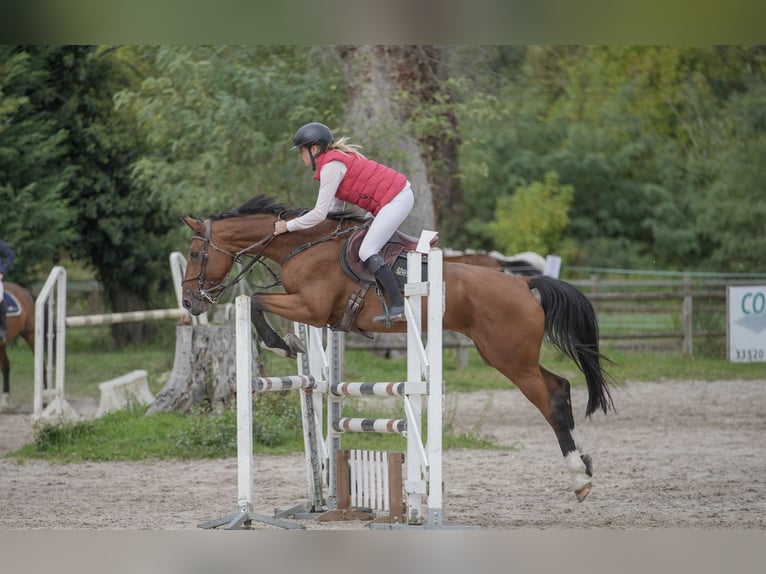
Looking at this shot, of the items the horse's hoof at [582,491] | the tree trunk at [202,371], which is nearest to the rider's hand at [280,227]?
the horse's hoof at [582,491]

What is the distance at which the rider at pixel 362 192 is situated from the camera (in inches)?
249

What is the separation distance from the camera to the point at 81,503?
7.19 metres

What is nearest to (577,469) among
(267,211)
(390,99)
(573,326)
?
(573,326)

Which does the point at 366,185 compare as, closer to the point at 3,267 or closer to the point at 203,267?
the point at 203,267

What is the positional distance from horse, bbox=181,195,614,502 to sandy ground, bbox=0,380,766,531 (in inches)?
25.2

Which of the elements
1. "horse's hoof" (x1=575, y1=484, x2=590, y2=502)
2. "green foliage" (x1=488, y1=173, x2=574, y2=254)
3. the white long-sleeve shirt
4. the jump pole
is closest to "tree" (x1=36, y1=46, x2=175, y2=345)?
"green foliage" (x1=488, y1=173, x2=574, y2=254)

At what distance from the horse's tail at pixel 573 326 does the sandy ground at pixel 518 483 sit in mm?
801

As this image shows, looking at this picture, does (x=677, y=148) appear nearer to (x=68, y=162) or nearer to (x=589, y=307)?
(x=68, y=162)

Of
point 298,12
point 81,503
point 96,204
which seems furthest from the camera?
point 96,204

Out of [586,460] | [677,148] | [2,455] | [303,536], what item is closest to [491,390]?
[2,455]

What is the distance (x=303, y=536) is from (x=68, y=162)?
15.2m

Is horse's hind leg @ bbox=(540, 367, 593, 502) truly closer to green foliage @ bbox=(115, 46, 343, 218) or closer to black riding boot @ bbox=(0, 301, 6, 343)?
green foliage @ bbox=(115, 46, 343, 218)

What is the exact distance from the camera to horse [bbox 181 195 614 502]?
6613 mm

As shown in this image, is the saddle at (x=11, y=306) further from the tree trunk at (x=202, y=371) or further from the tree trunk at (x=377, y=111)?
the tree trunk at (x=377, y=111)
